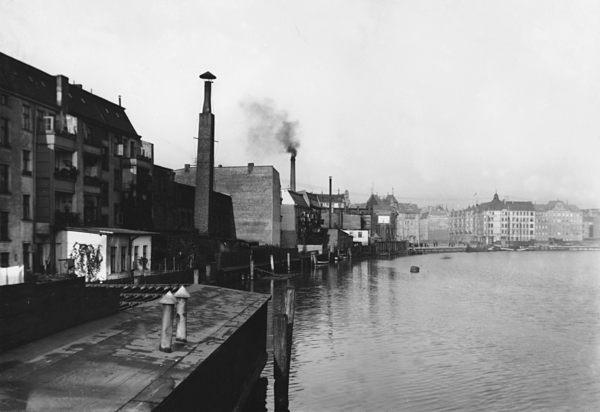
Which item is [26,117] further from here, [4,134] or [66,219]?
[66,219]

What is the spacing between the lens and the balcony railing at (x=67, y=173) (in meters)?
40.9

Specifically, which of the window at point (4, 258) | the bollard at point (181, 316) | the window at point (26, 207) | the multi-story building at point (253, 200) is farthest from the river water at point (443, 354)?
the multi-story building at point (253, 200)

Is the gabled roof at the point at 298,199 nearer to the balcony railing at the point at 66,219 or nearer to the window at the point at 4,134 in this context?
the balcony railing at the point at 66,219

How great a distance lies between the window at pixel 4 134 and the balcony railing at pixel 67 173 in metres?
5.13

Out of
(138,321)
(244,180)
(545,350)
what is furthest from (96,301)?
(244,180)

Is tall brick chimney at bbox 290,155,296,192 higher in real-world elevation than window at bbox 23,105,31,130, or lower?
higher

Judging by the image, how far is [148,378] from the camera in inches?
336

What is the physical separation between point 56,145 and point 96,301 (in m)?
30.2

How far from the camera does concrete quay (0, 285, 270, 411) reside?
24.4ft

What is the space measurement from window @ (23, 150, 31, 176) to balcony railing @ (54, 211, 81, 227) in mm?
3825

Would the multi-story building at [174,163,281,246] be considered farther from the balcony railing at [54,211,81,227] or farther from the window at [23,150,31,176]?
the window at [23,150,31,176]

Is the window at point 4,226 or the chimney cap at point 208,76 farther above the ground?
the chimney cap at point 208,76

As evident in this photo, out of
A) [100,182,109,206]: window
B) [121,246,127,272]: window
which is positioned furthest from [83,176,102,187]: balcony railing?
[121,246,127,272]: window

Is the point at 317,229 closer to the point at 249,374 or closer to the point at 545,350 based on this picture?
the point at 545,350
